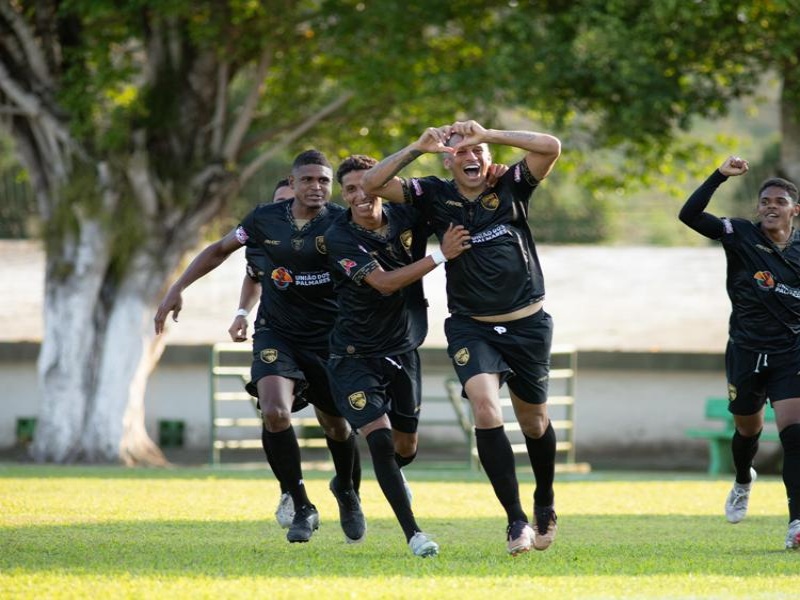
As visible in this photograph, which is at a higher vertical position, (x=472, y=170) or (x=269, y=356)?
(x=472, y=170)

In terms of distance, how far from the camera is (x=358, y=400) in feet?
29.1

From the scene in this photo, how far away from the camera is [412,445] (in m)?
9.67

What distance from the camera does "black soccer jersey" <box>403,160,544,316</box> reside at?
873cm

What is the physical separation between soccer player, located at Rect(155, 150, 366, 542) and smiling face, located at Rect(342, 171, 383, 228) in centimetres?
64

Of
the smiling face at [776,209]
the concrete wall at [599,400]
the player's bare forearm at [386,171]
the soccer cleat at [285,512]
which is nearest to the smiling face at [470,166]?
the player's bare forearm at [386,171]

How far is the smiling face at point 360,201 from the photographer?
8.87m

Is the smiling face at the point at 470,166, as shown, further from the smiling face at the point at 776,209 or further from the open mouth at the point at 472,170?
the smiling face at the point at 776,209

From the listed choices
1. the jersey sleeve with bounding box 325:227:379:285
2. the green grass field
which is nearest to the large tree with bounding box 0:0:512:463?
the green grass field

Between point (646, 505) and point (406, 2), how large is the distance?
10696 millimetres

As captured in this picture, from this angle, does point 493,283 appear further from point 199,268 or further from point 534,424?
point 199,268

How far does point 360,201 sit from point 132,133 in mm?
14631

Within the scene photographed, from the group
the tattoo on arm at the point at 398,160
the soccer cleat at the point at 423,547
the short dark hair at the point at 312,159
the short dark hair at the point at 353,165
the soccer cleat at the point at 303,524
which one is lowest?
the soccer cleat at the point at 303,524

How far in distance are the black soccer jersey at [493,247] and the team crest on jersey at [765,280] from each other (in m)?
1.82

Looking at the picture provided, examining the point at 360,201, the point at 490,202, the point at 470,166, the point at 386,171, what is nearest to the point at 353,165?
the point at 360,201
